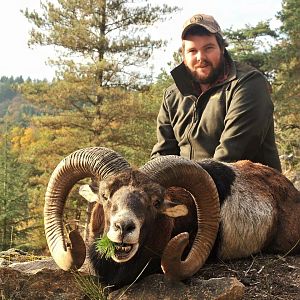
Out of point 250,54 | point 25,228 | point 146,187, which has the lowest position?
point 25,228

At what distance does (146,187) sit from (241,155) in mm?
2348

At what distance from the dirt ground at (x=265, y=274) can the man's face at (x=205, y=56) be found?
2741 mm

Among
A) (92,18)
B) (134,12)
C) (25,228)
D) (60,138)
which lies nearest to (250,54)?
(134,12)

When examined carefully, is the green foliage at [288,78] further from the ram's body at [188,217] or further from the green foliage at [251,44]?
the ram's body at [188,217]

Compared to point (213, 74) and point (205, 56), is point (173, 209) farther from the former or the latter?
point (205, 56)

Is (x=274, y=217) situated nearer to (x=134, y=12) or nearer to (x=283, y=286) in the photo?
(x=283, y=286)

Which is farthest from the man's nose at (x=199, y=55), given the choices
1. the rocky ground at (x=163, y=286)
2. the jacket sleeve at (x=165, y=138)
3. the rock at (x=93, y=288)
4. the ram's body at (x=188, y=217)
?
the rock at (x=93, y=288)

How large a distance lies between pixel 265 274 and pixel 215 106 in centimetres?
271

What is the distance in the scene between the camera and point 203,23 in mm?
7133

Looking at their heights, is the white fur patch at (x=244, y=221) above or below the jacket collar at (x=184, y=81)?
below

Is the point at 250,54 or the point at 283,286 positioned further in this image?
the point at 250,54

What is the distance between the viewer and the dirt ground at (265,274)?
4.59 meters


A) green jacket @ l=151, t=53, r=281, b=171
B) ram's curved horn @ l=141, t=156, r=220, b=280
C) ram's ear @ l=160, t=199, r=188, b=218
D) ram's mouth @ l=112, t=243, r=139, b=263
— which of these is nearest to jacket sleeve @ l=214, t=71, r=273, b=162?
green jacket @ l=151, t=53, r=281, b=171

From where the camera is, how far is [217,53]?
24.1 feet
